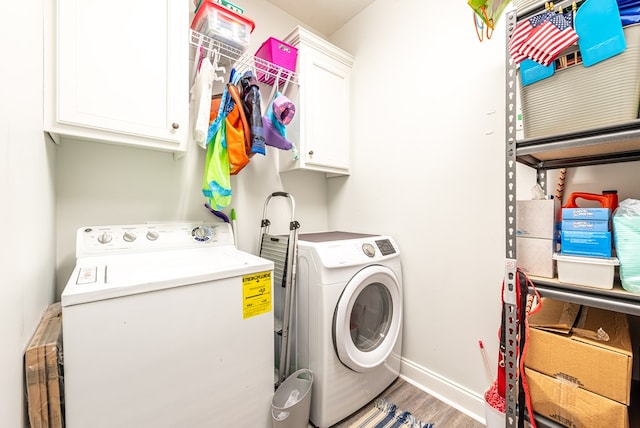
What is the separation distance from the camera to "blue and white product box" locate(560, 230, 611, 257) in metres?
0.79

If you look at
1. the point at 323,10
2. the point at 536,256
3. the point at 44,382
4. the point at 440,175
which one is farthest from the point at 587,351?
the point at 323,10

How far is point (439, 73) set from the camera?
158cm

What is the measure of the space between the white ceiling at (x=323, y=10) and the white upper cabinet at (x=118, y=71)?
1.02m

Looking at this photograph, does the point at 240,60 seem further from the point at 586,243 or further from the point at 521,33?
the point at 586,243

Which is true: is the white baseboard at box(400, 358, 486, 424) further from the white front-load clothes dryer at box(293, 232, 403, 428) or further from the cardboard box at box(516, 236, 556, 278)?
the cardboard box at box(516, 236, 556, 278)

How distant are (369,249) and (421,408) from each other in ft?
3.17

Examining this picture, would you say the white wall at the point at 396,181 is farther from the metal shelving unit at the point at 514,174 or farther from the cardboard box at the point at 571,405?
the cardboard box at the point at 571,405

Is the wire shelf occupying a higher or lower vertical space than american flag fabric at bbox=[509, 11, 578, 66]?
higher

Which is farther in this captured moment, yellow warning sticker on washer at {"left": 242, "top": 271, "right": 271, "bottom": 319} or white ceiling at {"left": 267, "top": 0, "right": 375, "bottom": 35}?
white ceiling at {"left": 267, "top": 0, "right": 375, "bottom": 35}

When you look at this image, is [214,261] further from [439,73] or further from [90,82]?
[439,73]

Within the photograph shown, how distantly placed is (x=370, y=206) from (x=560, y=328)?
1.26m

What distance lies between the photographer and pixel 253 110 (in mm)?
1456

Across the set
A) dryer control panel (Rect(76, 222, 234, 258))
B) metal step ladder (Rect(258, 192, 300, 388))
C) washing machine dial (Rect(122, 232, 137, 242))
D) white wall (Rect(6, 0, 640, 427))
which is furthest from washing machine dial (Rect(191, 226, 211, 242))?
metal step ladder (Rect(258, 192, 300, 388))

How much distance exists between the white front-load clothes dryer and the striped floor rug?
0.21 feet
